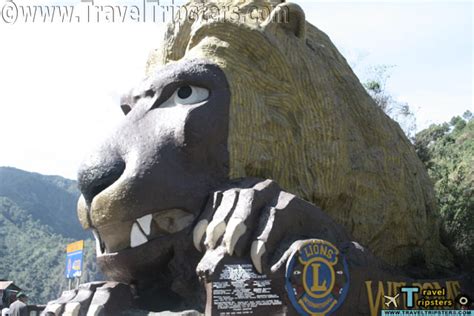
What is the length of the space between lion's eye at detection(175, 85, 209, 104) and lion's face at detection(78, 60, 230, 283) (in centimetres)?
1

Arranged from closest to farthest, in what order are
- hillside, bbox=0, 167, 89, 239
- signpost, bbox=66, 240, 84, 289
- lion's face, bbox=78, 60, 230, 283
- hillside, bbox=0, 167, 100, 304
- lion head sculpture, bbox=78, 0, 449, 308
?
1. lion's face, bbox=78, 60, 230, 283
2. lion head sculpture, bbox=78, 0, 449, 308
3. signpost, bbox=66, 240, 84, 289
4. hillside, bbox=0, 167, 100, 304
5. hillside, bbox=0, 167, 89, 239

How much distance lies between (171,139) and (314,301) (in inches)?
94.3

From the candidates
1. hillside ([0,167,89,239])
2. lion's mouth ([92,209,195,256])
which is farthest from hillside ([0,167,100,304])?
lion's mouth ([92,209,195,256])

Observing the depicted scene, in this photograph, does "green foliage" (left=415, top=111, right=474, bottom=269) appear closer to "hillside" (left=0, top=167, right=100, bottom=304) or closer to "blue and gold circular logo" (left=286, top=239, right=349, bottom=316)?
"blue and gold circular logo" (left=286, top=239, right=349, bottom=316)

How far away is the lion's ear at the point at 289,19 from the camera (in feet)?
27.4

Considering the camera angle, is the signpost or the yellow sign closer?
the signpost

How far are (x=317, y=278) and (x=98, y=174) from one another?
2.73 m

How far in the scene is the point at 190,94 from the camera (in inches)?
301

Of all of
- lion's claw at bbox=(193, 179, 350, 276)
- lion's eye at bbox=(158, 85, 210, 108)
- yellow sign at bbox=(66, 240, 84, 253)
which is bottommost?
lion's claw at bbox=(193, 179, 350, 276)

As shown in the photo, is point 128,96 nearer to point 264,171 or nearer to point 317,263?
point 264,171

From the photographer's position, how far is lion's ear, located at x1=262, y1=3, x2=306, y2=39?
8352 mm

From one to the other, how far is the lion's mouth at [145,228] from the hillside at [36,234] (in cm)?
5849

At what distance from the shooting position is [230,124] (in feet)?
24.8

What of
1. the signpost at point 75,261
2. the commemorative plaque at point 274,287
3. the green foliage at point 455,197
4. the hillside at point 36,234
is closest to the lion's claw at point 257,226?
the commemorative plaque at point 274,287
